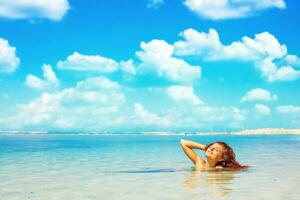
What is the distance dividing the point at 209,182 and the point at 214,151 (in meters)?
1.62

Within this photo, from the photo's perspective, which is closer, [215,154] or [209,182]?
[209,182]

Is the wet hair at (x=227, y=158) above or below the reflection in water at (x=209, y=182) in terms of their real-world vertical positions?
above

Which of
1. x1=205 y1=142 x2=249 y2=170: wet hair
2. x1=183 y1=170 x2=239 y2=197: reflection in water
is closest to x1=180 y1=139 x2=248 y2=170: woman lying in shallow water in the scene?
x1=205 y1=142 x2=249 y2=170: wet hair

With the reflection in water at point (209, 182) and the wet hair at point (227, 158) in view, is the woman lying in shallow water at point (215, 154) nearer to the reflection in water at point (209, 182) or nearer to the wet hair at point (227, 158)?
the wet hair at point (227, 158)

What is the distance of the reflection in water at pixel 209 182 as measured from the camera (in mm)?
12762

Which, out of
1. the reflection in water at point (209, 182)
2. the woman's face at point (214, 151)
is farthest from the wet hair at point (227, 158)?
the reflection in water at point (209, 182)

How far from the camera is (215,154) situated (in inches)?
634

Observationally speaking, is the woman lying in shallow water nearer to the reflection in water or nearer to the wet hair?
the wet hair

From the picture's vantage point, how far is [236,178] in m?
15.9

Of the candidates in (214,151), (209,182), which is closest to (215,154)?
(214,151)

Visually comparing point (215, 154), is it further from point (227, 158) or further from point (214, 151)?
point (227, 158)

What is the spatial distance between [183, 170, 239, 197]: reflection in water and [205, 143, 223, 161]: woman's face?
0.69 m

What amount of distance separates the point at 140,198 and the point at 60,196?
227 centimetres

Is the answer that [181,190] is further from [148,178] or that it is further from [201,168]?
[201,168]
